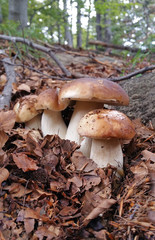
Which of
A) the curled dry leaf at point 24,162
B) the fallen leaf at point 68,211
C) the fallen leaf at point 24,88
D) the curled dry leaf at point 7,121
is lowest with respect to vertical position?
the fallen leaf at point 68,211

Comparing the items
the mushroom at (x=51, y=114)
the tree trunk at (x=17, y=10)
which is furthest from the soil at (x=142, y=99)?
the tree trunk at (x=17, y=10)

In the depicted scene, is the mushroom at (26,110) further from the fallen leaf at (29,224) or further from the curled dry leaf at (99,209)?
the curled dry leaf at (99,209)

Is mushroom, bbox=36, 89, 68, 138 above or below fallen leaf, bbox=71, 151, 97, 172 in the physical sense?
above

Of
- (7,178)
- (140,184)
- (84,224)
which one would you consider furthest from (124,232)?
(7,178)

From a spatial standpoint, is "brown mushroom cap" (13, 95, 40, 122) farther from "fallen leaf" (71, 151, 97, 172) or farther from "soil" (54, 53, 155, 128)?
"soil" (54, 53, 155, 128)

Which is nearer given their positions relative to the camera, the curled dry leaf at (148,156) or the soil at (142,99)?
the curled dry leaf at (148,156)

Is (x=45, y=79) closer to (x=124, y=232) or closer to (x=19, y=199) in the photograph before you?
(x=19, y=199)

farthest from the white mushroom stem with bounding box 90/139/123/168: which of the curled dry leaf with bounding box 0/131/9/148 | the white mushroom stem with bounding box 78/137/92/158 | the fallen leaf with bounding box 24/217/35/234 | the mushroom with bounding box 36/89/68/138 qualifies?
the curled dry leaf with bounding box 0/131/9/148

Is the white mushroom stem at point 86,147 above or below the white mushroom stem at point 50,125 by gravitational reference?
below
